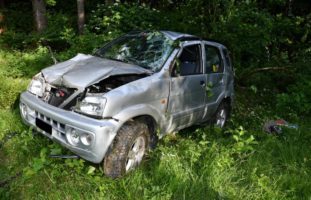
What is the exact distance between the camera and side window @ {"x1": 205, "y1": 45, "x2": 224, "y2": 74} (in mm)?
5758

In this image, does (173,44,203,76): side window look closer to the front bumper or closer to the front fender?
the front fender

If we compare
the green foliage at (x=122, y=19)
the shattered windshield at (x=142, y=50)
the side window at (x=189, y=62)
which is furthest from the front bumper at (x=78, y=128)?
the green foliage at (x=122, y=19)

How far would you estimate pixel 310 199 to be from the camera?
402 centimetres

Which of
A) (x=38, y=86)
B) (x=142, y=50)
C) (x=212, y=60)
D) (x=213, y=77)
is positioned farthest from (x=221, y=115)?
(x=38, y=86)

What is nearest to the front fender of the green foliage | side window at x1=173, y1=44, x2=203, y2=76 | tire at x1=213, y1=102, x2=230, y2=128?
side window at x1=173, y1=44, x2=203, y2=76

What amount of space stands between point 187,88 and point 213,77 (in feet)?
2.98

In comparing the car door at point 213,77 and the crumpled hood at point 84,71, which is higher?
the crumpled hood at point 84,71

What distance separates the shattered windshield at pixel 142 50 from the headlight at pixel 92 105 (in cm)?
109

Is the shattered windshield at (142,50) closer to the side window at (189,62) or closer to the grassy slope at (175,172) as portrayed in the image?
the side window at (189,62)

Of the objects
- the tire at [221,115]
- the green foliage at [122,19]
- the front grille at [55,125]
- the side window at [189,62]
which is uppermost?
the side window at [189,62]

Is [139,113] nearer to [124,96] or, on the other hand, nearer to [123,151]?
[124,96]

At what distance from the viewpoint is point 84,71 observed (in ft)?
14.5

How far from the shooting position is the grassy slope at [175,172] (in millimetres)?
3783

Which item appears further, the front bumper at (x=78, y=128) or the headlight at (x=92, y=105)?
the headlight at (x=92, y=105)
